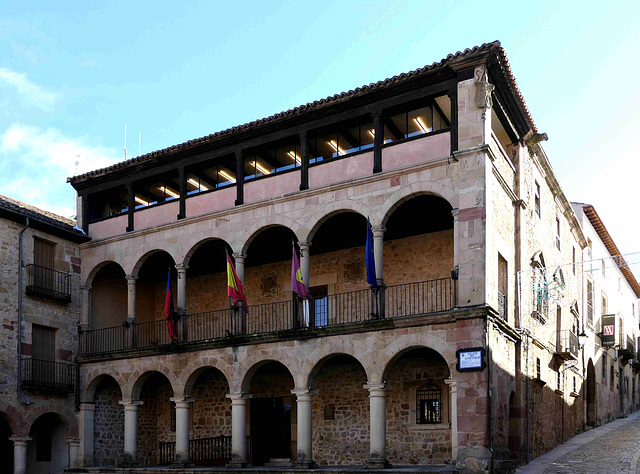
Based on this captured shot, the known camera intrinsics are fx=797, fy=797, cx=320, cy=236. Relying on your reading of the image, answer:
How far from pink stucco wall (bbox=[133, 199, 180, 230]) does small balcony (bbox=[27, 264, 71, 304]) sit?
271cm

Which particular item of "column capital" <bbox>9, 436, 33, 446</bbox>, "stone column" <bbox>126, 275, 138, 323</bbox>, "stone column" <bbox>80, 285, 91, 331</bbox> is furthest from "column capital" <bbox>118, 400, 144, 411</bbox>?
"stone column" <bbox>80, 285, 91, 331</bbox>

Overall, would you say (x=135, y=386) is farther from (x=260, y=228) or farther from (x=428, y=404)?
(x=428, y=404)

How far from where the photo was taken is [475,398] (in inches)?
648

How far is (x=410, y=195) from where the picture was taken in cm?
1844

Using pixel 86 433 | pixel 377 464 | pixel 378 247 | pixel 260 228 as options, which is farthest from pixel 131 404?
pixel 378 247

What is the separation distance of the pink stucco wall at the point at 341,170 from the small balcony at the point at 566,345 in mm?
9137

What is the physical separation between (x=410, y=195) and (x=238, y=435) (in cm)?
742

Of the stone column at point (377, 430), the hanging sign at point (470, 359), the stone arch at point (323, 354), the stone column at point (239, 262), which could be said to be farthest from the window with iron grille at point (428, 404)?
the stone column at point (239, 262)

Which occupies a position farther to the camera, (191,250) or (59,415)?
(59,415)

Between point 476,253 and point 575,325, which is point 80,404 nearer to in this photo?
point 476,253

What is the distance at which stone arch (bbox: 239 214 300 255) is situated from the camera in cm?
2023

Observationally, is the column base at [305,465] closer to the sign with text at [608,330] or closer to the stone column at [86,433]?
the stone column at [86,433]

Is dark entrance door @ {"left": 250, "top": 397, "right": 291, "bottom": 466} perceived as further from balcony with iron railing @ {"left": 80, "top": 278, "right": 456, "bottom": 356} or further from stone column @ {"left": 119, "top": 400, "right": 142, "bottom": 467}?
stone column @ {"left": 119, "top": 400, "right": 142, "bottom": 467}

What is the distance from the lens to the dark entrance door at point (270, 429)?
892 inches
